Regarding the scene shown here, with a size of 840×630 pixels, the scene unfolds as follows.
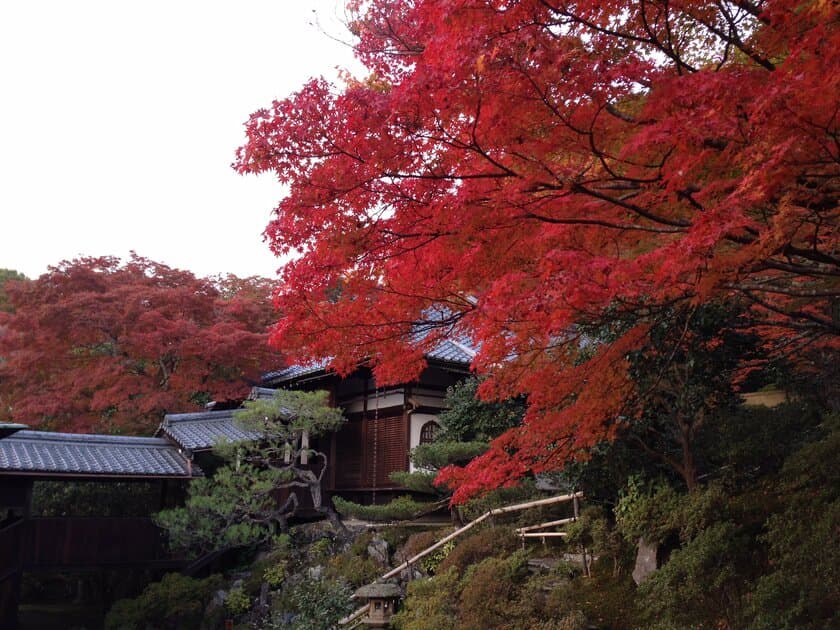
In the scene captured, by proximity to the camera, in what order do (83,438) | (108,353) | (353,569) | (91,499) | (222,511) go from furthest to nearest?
(108,353)
(91,499)
(83,438)
(222,511)
(353,569)

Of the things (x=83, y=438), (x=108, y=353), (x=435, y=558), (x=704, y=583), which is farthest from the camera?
(x=108, y=353)

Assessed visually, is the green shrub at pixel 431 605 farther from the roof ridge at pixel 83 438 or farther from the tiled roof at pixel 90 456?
the roof ridge at pixel 83 438

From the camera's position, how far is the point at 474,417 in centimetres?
1292

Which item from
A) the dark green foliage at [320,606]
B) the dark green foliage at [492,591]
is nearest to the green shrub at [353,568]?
the dark green foliage at [320,606]

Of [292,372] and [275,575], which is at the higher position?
[292,372]

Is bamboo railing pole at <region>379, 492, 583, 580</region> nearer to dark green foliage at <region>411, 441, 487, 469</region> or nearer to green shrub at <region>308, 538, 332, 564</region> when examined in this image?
dark green foliage at <region>411, 441, 487, 469</region>

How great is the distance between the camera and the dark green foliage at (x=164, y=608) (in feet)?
42.9

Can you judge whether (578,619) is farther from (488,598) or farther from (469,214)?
(469,214)

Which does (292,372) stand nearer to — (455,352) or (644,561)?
(455,352)

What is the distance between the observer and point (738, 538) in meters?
6.88

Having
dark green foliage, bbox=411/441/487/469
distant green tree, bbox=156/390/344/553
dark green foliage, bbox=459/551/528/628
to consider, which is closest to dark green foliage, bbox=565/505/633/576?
dark green foliage, bbox=459/551/528/628

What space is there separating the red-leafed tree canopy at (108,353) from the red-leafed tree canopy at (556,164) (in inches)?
480

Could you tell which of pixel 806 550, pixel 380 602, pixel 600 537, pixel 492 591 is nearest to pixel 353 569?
pixel 380 602

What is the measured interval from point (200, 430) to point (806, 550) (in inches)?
518
